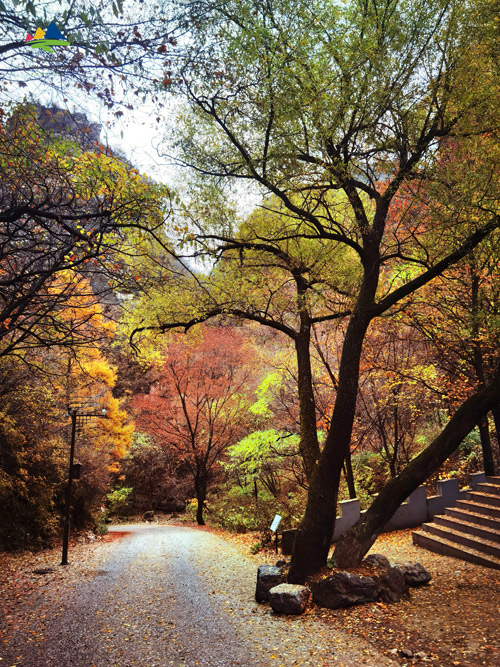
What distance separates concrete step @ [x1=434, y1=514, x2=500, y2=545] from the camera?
821 cm

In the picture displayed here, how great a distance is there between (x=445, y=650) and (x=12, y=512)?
11053 millimetres

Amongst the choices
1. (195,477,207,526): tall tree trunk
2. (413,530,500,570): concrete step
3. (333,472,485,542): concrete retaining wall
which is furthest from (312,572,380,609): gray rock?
(195,477,207,526): tall tree trunk

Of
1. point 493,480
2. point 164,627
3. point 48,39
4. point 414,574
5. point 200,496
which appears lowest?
point 200,496

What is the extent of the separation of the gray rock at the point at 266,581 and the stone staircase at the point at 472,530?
380cm

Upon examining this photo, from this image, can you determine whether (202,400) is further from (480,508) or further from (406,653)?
(406,653)

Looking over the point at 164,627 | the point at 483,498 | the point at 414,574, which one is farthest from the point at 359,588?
the point at 483,498

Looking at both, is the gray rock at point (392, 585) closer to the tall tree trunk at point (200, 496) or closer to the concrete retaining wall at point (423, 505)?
the concrete retaining wall at point (423, 505)

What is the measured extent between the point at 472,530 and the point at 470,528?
7 cm

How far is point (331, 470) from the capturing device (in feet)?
22.7

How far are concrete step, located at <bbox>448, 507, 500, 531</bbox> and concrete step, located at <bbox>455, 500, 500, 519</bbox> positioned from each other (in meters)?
Result: 0.09

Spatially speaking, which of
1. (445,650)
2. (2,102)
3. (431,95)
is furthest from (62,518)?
(431,95)

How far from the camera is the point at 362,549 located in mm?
6559

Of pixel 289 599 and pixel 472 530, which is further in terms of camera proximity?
pixel 472 530

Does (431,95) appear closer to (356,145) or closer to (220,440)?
(356,145)
